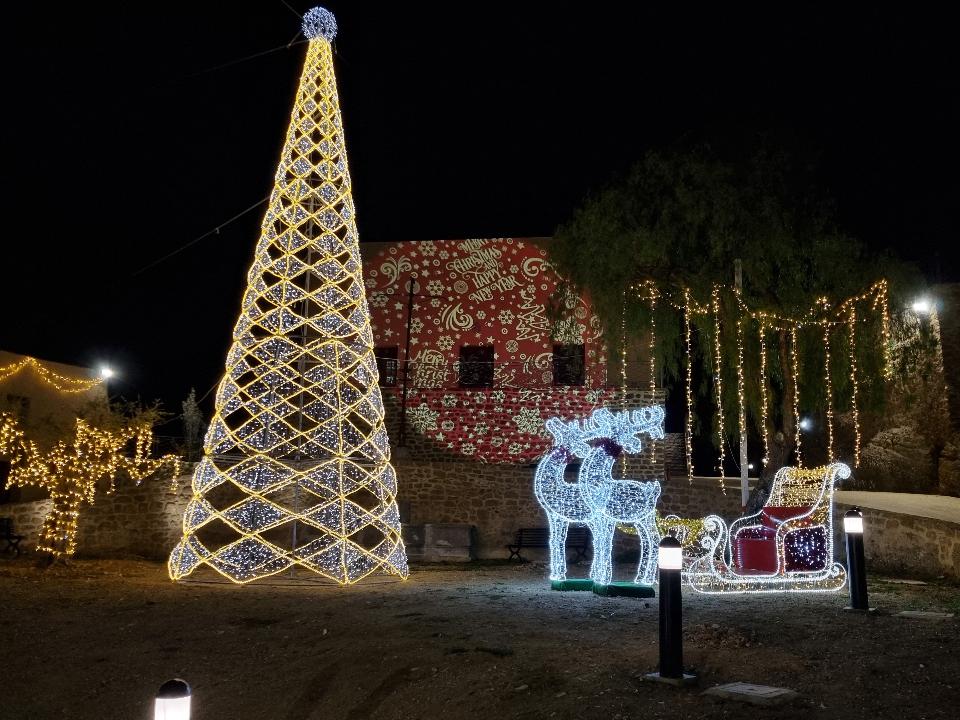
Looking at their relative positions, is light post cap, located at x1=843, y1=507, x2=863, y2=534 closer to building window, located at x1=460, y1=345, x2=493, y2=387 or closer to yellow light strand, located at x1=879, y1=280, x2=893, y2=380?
yellow light strand, located at x1=879, y1=280, x2=893, y2=380

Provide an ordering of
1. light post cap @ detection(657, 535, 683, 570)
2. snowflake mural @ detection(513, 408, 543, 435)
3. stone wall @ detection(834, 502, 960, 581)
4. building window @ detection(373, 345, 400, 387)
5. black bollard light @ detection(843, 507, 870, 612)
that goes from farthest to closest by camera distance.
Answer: building window @ detection(373, 345, 400, 387)
snowflake mural @ detection(513, 408, 543, 435)
stone wall @ detection(834, 502, 960, 581)
black bollard light @ detection(843, 507, 870, 612)
light post cap @ detection(657, 535, 683, 570)

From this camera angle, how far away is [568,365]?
54.4ft

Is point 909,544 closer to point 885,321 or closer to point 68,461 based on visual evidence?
point 885,321

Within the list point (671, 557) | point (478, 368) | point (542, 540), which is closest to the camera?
point (671, 557)

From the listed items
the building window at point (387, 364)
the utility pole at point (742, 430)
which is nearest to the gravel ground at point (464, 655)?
the utility pole at point (742, 430)

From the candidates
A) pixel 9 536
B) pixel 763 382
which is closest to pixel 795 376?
pixel 763 382

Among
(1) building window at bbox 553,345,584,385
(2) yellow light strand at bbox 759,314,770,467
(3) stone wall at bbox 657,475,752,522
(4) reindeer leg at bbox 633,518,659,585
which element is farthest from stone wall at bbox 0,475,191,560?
(2) yellow light strand at bbox 759,314,770,467

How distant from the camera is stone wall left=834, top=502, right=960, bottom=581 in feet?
28.8

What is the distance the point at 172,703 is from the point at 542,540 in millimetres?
11241

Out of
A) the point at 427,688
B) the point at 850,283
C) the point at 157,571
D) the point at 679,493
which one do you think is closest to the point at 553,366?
the point at 679,493

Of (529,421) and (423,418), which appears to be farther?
(423,418)

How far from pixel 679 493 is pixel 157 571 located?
29.2 feet

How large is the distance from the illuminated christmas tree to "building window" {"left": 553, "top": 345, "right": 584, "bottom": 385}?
699 centimetres

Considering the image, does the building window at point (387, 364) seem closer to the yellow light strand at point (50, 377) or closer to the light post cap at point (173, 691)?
the yellow light strand at point (50, 377)
